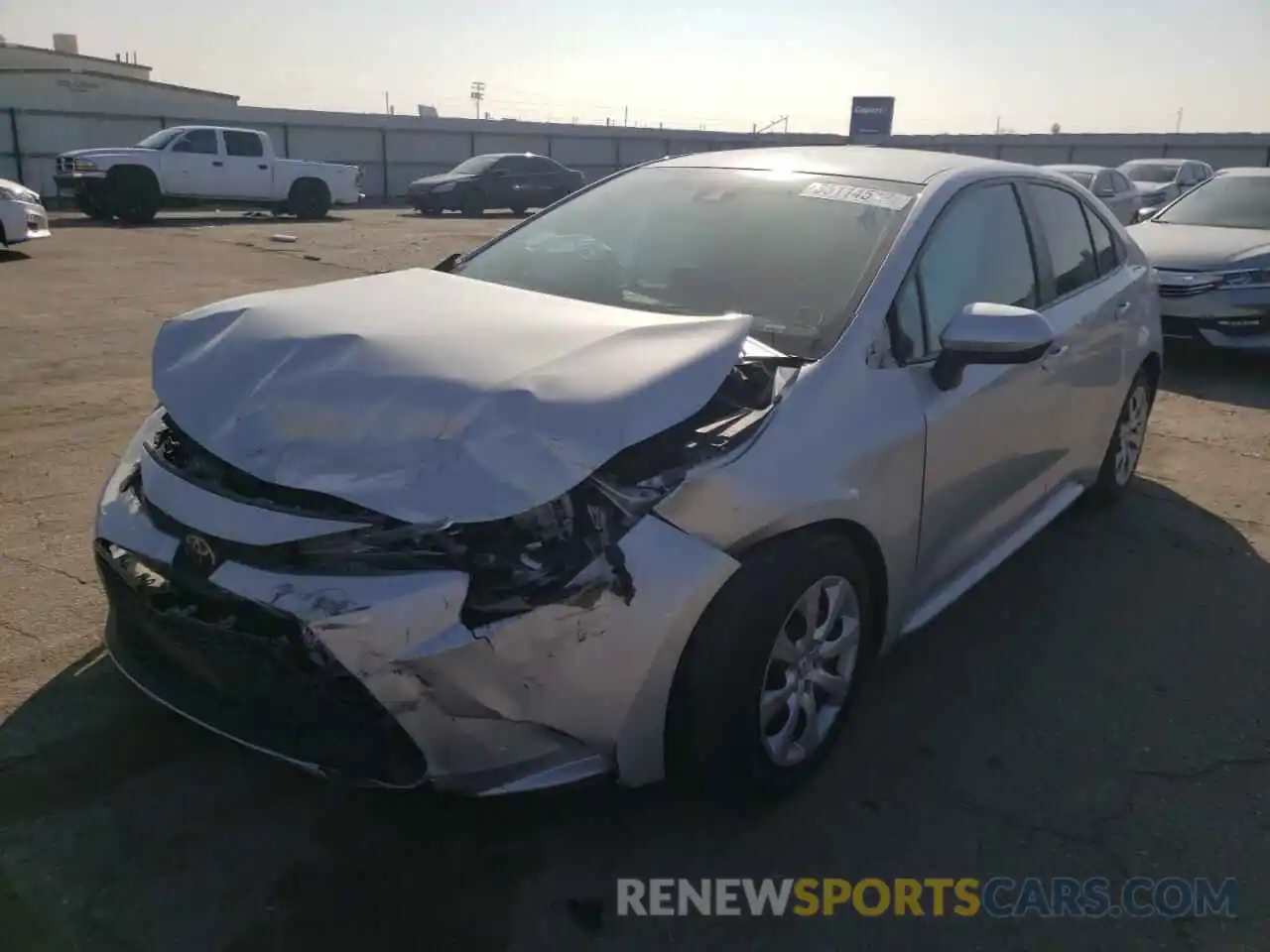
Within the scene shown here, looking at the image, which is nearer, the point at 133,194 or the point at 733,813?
the point at 733,813

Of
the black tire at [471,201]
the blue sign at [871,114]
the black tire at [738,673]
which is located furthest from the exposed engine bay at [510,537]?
the blue sign at [871,114]

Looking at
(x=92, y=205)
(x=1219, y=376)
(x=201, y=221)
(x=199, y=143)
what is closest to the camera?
(x=1219, y=376)

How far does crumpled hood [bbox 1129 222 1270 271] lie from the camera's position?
7832mm

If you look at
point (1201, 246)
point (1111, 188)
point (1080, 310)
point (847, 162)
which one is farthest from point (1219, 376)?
point (1111, 188)

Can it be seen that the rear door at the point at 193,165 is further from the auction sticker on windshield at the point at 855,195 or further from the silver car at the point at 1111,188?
the auction sticker on windshield at the point at 855,195

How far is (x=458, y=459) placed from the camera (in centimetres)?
216

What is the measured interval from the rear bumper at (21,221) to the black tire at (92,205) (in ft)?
20.9

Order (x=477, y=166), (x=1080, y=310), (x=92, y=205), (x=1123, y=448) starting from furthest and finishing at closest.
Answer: (x=477, y=166), (x=92, y=205), (x=1123, y=448), (x=1080, y=310)

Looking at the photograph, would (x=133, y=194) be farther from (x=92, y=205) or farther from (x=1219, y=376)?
(x=1219, y=376)

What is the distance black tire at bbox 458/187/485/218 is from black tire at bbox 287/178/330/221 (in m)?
3.18

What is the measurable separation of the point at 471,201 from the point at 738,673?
73.4 feet

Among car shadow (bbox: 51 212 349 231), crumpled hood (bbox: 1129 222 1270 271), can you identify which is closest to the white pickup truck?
car shadow (bbox: 51 212 349 231)

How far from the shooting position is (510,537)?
2158mm

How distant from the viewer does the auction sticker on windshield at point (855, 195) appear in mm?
3221
